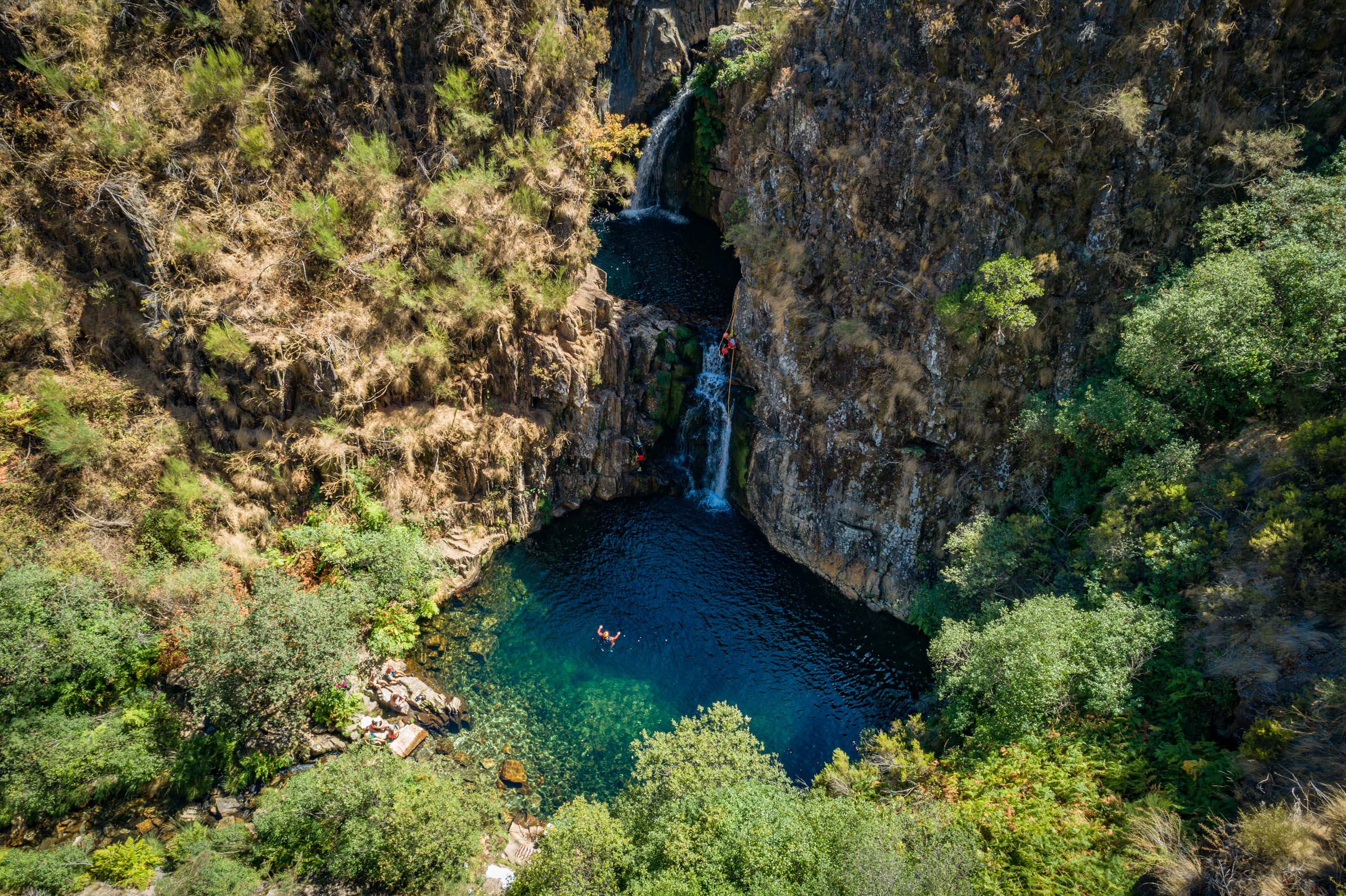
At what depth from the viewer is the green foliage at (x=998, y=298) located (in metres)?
24.6

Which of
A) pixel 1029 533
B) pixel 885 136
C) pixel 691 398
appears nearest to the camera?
A: pixel 1029 533

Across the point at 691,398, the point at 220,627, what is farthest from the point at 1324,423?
the point at 220,627

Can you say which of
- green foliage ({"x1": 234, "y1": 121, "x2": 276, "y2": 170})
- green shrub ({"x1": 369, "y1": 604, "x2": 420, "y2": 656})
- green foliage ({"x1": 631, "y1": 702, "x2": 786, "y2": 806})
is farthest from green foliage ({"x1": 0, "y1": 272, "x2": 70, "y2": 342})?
green foliage ({"x1": 631, "y1": 702, "x2": 786, "y2": 806})

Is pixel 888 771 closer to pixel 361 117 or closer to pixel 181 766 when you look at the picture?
pixel 181 766

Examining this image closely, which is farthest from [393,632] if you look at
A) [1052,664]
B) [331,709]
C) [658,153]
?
[658,153]

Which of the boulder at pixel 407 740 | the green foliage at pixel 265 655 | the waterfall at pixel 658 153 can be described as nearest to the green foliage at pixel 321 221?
the green foliage at pixel 265 655

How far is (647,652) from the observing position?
28031 mm

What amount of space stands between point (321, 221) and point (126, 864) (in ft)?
73.2

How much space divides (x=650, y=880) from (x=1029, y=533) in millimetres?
17571

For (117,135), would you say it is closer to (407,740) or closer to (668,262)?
(407,740)

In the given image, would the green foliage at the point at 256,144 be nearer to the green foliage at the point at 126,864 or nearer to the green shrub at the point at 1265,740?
the green foliage at the point at 126,864

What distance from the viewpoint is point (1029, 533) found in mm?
24641

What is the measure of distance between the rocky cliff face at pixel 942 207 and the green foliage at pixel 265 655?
771 inches

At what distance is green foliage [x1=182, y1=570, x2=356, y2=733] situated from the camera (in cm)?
2108
